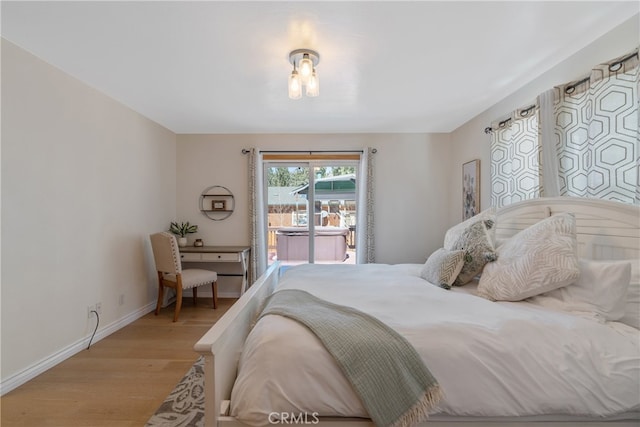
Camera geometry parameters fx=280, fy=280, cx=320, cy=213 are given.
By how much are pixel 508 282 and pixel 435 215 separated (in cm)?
261

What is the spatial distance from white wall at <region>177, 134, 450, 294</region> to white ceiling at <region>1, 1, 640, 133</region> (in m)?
1.07

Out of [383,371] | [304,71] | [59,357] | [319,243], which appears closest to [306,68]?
[304,71]

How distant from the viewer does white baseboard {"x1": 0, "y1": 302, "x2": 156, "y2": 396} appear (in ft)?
6.24

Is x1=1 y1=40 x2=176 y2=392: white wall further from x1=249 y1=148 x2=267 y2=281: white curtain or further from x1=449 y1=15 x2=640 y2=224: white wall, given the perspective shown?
x1=449 y1=15 x2=640 y2=224: white wall

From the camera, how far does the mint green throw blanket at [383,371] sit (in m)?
1.02

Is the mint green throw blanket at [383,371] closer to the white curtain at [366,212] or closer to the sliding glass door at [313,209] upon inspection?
the white curtain at [366,212]

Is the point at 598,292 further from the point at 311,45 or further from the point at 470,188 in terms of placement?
the point at 470,188

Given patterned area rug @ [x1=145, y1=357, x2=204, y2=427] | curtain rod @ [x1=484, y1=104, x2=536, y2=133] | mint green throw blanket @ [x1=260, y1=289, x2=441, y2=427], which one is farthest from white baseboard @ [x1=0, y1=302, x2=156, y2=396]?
curtain rod @ [x1=484, y1=104, x2=536, y2=133]

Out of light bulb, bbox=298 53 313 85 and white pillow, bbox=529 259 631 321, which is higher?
light bulb, bbox=298 53 313 85

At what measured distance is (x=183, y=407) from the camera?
1.76 meters

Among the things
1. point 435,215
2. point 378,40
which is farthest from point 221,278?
point 378,40

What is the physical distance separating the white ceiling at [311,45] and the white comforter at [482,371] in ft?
5.57

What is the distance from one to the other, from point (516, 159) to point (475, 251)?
1250mm

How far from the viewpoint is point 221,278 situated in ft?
13.5
